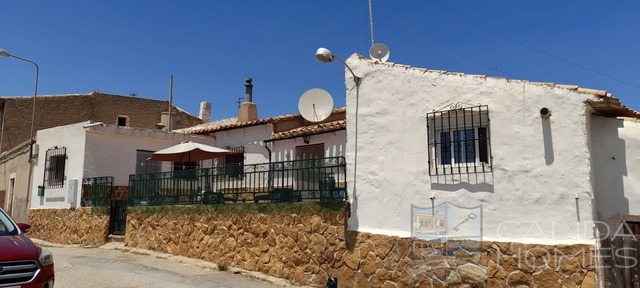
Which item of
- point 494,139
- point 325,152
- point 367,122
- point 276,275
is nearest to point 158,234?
point 276,275

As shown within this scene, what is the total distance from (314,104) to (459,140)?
4082 millimetres

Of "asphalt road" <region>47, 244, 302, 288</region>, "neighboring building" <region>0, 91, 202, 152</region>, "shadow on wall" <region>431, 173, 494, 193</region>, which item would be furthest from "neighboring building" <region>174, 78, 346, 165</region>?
"neighboring building" <region>0, 91, 202, 152</region>

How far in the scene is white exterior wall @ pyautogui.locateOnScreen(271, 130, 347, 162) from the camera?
1496 cm

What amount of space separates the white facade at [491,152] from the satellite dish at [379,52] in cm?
50

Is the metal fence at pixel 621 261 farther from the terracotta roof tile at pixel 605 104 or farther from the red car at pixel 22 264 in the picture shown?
the red car at pixel 22 264

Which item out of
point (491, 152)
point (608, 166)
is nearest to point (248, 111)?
point (491, 152)

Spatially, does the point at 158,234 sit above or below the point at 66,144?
below

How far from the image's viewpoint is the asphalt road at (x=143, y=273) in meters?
9.48

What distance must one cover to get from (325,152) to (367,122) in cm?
584

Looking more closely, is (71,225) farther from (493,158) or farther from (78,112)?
(493,158)

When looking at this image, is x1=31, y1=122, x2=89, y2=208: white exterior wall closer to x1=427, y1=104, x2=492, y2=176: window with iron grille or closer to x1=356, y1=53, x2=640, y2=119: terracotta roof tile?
x1=427, y1=104, x2=492, y2=176: window with iron grille

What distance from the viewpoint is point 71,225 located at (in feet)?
53.2

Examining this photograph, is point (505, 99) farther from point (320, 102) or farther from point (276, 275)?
A: point (276, 275)

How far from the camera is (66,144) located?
17188 millimetres
